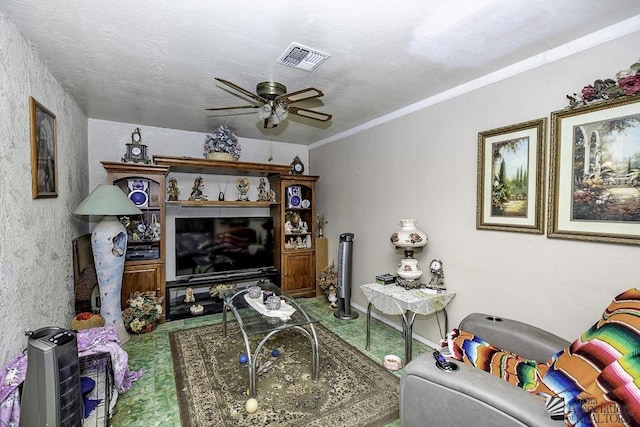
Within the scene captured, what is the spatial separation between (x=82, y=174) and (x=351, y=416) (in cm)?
340

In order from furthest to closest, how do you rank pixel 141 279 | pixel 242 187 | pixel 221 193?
pixel 242 187 < pixel 221 193 < pixel 141 279

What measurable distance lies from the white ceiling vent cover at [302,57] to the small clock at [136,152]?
7.44ft

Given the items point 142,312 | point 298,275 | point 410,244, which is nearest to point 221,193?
point 298,275

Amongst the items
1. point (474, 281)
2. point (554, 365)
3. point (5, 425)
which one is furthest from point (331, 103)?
point (5, 425)

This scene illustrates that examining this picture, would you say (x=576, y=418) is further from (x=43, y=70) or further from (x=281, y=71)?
(x=43, y=70)

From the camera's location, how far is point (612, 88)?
1661 mm

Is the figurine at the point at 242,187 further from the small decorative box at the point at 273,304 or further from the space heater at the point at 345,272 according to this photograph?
the small decorative box at the point at 273,304

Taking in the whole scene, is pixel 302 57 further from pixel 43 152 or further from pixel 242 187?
pixel 242 187

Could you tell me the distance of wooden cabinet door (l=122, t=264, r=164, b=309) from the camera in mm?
3223

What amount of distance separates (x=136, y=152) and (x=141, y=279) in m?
1.44

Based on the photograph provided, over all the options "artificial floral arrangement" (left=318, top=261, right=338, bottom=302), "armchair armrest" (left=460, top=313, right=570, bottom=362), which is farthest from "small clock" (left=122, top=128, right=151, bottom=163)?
"armchair armrest" (left=460, top=313, right=570, bottom=362)

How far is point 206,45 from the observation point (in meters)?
1.87

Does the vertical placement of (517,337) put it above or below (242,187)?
below

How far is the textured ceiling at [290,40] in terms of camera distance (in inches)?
59.7
